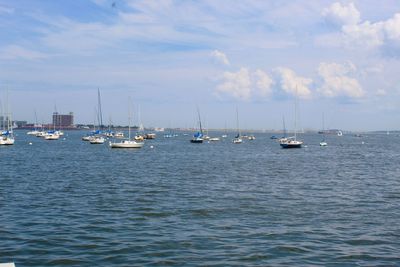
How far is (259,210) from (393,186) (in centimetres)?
2101

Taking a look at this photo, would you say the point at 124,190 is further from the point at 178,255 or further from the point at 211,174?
the point at 178,255

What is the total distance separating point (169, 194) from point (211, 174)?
1839 centimetres

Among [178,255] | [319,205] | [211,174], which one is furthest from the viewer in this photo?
[211,174]

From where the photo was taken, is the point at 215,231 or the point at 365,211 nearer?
the point at 215,231

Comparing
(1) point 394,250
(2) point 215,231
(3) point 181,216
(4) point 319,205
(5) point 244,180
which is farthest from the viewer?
(5) point 244,180

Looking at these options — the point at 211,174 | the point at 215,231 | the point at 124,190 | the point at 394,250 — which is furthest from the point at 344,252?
the point at 211,174

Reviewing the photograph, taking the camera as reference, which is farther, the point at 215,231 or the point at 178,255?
the point at 215,231

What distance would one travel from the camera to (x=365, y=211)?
3123 cm

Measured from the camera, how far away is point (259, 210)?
30.8 metres

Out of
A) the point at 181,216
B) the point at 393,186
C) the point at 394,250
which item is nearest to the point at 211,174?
the point at 393,186

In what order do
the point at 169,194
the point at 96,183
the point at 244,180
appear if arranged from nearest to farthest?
the point at 169,194
the point at 96,183
the point at 244,180

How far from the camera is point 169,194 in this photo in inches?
1492

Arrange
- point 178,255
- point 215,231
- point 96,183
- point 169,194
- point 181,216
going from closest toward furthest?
1. point 178,255
2. point 215,231
3. point 181,216
4. point 169,194
5. point 96,183

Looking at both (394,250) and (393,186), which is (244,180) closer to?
(393,186)
